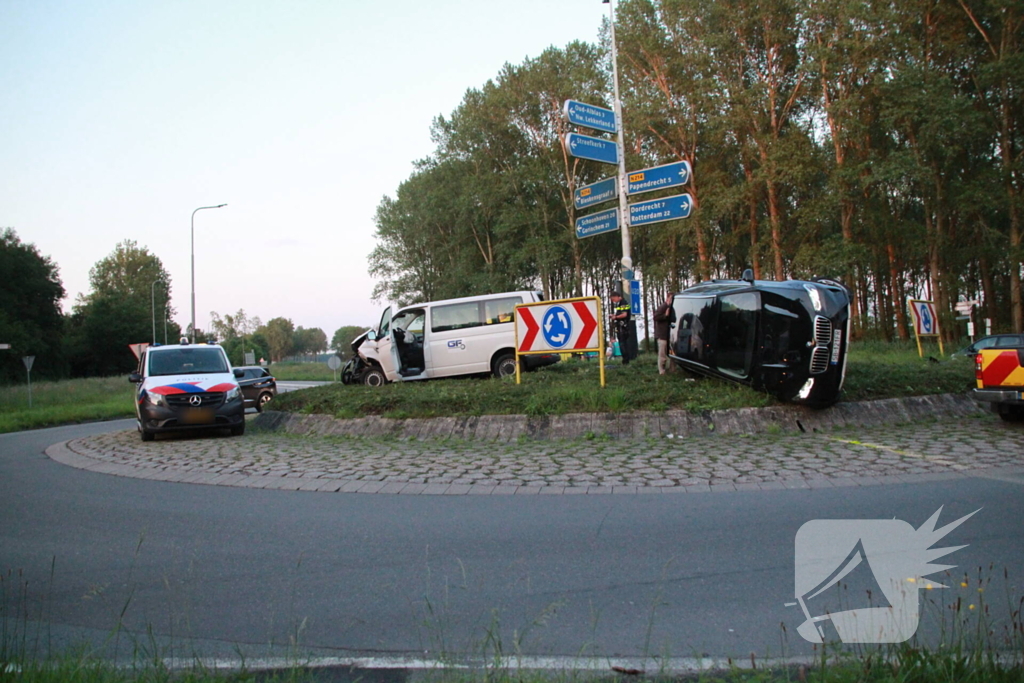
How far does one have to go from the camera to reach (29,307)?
6384cm

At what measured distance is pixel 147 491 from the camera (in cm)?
830

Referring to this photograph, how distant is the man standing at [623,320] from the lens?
55.0 ft

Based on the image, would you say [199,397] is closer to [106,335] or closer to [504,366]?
[504,366]

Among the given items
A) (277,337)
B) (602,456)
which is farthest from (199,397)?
(277,337)

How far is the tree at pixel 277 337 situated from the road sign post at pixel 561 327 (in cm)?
15888

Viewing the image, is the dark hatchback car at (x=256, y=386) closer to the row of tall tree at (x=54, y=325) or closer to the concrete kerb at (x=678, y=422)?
the concrete kerb at (x=678, y=422)

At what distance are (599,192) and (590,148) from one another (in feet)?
3.44

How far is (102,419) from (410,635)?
24.7 metres

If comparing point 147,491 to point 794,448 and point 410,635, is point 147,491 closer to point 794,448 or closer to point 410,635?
point 410,635

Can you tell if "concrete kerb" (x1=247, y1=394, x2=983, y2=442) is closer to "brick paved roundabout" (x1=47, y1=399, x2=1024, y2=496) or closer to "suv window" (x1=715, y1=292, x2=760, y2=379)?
"brick paved roundabout" (x1=47, y1=399, x2=1024, y2=496)

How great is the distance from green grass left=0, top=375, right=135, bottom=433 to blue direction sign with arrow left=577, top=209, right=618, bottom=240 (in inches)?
664

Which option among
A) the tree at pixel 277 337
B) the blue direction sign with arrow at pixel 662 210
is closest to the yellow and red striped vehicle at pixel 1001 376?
the blue direction sign with arrow at pixel 662 210

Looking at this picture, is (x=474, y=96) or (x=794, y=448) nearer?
(x=794, y=448)

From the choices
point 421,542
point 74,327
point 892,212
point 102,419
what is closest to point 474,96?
point 892,212
